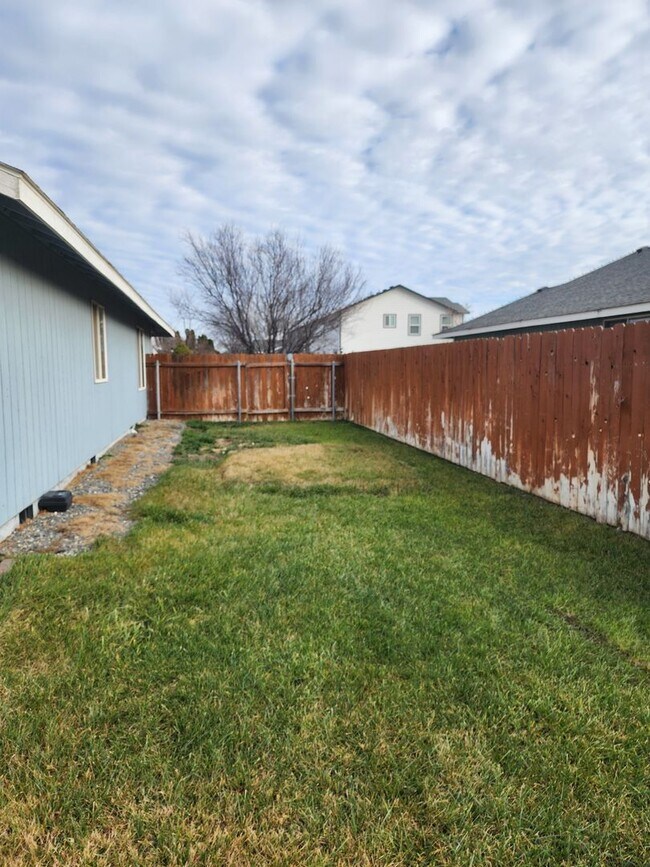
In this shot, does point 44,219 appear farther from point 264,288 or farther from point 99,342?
point 264,288

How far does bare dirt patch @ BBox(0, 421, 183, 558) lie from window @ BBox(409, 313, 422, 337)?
73.0 feet

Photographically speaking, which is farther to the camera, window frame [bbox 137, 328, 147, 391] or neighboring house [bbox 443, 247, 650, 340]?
window frame [bbox 137, 328, 147, 391]

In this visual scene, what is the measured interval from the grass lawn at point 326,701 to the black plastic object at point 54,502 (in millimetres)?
1088

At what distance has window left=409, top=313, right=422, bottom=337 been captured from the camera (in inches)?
1126

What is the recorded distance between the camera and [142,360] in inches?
487

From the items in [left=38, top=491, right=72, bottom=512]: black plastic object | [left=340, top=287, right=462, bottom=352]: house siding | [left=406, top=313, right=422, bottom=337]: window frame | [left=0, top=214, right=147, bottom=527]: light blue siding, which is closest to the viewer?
[left=0, top=214, right=147, bottom=527]: light blue siding

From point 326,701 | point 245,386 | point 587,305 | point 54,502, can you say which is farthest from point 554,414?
point 245,386

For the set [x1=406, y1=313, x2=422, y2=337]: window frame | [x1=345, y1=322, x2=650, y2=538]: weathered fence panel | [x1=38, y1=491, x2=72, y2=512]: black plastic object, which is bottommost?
[x1=38, y1=491, x2=72, y2=512]: black plastic object

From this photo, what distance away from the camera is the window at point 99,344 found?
7.18 metres

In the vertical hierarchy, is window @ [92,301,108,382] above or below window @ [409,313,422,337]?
below

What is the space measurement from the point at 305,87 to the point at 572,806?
33.8 feet

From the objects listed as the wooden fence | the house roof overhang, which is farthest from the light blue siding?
the wooden fence

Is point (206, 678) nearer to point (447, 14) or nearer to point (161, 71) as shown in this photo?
point (447, 14)

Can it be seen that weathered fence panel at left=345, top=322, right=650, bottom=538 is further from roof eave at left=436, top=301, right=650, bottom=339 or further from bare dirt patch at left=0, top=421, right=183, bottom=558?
bare dirt patch at left=0, top=421, right=183, bottom=558
